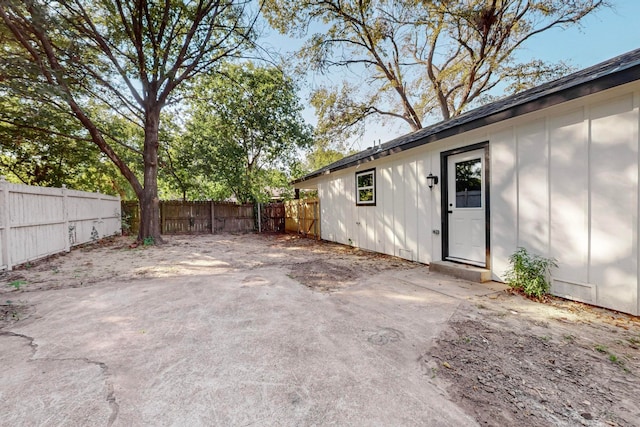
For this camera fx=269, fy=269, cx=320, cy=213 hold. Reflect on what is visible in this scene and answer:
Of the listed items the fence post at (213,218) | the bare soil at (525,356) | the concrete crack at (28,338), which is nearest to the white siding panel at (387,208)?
the bare soil at (525,356)

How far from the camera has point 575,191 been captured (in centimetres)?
326

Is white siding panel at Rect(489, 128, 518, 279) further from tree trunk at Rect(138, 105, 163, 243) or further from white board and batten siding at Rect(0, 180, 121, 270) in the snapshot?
tree trunk at Rect(138, 105, 163, 243)

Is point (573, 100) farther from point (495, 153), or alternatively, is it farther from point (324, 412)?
point (324, 412)

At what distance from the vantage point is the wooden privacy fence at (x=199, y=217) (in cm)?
1180

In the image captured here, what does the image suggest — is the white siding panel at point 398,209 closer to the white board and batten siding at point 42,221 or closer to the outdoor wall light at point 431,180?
the outdoor wall light at point 431,180

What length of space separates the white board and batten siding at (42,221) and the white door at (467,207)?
8010 mm

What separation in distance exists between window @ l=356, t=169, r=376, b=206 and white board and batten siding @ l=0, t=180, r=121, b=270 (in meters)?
7.34

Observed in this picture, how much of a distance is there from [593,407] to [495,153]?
353 centimetres

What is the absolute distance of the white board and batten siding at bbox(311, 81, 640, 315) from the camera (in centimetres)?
289

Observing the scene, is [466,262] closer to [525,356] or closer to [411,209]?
[411,209]

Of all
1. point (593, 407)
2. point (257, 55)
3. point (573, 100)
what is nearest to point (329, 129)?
point (257, 55)

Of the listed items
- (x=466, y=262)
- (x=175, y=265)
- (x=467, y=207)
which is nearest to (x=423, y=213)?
(x=467, y=207)

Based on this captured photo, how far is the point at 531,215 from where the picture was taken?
3723 millimetres

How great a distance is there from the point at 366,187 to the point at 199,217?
863 cm
